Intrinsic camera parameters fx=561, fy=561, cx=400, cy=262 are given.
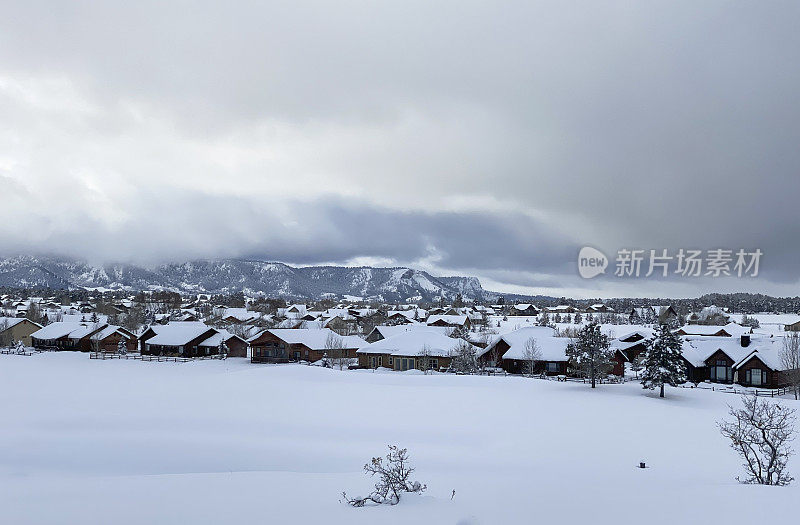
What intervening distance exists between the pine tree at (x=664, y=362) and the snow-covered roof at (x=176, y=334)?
2485 inches

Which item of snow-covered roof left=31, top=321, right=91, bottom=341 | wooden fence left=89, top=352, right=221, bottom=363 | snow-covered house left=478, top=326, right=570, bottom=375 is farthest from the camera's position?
snow-covered roof left=31, top=321, right=91, bottom=341

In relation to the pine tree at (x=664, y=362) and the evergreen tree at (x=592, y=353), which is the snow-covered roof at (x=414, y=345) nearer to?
the evergreen tree at (x=592, y=353)

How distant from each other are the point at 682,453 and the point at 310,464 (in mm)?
17956

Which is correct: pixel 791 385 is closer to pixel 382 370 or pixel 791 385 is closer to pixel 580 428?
pixel 580 428

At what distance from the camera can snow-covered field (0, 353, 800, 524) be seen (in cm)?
1327

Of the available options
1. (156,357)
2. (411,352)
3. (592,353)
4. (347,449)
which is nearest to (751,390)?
(592,353)

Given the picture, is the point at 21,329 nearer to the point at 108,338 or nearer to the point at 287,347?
the point at 108,338

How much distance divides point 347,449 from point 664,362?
30.8 m

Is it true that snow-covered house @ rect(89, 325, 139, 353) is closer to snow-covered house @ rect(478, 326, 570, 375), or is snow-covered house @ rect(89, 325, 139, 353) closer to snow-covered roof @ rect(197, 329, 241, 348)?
snow-covered roof @ rect(197, 329, 241, 348)

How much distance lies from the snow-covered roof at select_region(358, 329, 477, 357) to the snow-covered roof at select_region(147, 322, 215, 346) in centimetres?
2869

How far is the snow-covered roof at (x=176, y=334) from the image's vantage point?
274ft

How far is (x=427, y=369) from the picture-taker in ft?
217

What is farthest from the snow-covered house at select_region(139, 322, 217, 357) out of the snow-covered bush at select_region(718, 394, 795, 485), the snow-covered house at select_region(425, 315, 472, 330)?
the snow-covered bush at select_region(718, 394, 795, 485)

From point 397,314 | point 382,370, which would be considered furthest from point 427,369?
point 397,314
